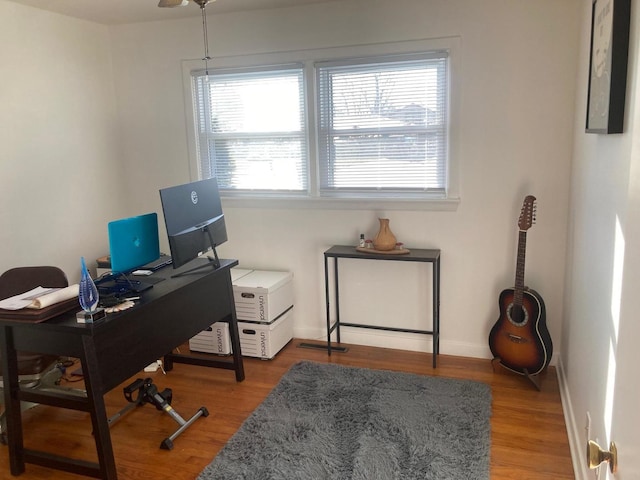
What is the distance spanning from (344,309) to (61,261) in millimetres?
2140

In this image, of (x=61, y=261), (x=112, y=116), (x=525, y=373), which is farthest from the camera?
(x=112, y=116)

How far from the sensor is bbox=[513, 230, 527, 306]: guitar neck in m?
3.21

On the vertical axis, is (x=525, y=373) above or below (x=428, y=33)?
below

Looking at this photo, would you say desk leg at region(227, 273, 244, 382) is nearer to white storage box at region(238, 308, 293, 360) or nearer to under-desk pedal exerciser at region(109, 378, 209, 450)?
white storage box at region(238, 308, 293, 360)

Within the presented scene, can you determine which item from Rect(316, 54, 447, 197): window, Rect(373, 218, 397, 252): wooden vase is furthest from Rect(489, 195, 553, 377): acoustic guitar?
Rect(373, 218, 397, 252): wooden vase

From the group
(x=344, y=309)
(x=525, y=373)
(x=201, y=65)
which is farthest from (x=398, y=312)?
(x=201, y=65)

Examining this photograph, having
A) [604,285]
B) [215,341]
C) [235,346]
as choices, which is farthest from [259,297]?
[604,285]

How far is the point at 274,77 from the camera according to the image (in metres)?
3.84

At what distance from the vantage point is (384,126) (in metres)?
3.63

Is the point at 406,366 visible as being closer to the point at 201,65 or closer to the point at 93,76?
the point at 201,65

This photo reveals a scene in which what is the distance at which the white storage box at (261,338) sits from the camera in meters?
3.69

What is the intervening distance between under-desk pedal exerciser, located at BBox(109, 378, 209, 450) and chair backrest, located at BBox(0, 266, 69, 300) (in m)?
0.73

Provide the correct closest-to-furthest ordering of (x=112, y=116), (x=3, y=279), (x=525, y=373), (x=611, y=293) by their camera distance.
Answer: (x=611, y=293) → (x=3, y=279) → (x=525, y=373) → (x=112, y=116)

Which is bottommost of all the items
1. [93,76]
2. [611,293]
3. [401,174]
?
[611,293]
